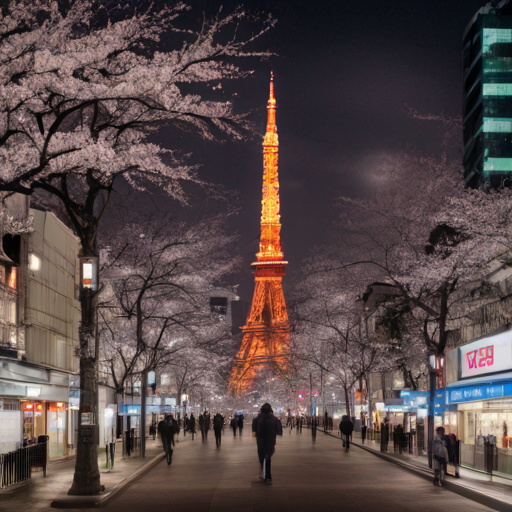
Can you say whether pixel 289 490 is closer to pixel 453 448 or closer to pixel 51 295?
pixel 453 448

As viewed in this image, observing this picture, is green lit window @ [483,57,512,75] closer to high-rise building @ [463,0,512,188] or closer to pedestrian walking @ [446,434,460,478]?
high-rise building @ [463,0,512,188]

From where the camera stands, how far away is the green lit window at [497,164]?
285ft

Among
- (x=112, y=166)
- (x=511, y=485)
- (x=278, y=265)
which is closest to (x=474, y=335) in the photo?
(x=511, y=485)

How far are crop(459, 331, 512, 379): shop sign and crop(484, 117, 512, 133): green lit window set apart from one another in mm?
64053

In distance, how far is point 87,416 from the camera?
1661 cm

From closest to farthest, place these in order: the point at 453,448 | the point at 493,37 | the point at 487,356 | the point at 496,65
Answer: the point at 453,448, the point at 487,356, the point at 496,65, the point at 493,37

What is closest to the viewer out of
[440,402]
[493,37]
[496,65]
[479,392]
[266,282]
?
[479,392]

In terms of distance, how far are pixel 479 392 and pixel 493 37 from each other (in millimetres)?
72707

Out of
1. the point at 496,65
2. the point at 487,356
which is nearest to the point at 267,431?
the point at 487,356

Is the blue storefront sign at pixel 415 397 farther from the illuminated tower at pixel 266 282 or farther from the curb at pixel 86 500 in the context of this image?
the illuminated tower at pixel 266 282

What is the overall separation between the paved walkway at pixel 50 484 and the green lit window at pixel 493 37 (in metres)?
73.7

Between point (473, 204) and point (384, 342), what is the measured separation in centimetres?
2133

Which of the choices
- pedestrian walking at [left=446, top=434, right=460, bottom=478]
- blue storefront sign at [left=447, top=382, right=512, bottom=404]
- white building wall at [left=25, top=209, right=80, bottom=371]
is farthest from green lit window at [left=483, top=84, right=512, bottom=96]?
pedestrian walking at [left=446, top=434, right=460, bottom=478]

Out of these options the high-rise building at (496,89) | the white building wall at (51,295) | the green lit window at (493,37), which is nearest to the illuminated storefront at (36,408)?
the white building wall at (51,295)
